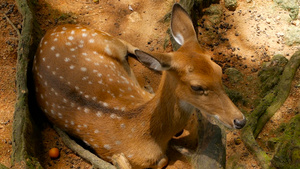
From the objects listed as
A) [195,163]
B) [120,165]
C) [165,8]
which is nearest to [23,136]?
[120,165]

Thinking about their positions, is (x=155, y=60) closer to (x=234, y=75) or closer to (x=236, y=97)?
(x=236, y=97)

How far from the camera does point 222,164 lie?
3.07 m

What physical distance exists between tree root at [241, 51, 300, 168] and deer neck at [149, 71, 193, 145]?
3.00ft

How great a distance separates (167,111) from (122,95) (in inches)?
31.8

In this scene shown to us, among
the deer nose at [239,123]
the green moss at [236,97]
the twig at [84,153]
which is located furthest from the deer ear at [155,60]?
the green moss at [236,97]

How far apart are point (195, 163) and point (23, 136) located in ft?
6.38

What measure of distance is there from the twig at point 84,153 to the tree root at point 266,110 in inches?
66.1

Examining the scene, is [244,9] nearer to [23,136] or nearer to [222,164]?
[222,164]

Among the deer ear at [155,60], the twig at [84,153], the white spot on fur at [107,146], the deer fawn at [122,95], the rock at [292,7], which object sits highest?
the rock at [292,7]

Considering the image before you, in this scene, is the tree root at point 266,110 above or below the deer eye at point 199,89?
below

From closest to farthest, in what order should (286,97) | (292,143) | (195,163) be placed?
(292,143) → (195,163) → (286,97)

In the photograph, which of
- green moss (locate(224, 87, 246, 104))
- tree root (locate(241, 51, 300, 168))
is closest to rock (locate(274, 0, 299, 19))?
Answer: tree root (locate(241, 51, 300, 168))

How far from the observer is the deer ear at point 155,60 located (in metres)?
2.50

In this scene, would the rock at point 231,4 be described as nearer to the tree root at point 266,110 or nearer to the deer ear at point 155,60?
the tree root at point 266,110
